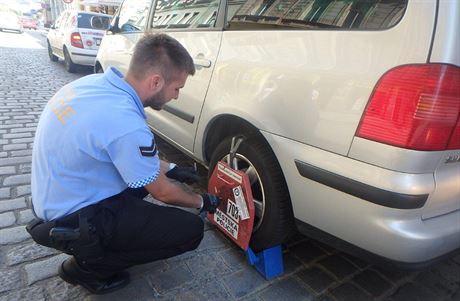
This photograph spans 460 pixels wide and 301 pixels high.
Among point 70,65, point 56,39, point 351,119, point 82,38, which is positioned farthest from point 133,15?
point 56,39

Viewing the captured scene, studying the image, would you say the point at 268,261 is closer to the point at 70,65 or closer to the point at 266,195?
the point at 266,195

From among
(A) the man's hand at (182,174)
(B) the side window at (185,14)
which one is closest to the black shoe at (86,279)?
(A) the man's hand at (182,174)

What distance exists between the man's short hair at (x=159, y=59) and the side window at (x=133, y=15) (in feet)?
6.54

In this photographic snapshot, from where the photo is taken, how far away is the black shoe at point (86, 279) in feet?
5.87

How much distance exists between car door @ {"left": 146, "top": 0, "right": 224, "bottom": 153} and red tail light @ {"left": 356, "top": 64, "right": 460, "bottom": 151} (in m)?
1.20

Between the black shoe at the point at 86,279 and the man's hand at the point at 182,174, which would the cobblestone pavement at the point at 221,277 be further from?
the man's hand at the point at 182,174

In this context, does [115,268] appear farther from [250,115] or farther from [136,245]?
[250,115]

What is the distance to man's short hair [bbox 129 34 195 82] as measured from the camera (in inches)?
66.3

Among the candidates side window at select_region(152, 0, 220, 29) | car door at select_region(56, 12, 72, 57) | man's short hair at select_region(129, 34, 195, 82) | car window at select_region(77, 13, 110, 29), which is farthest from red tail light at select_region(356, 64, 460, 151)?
car door at select_region(56, 12, 72, 57)

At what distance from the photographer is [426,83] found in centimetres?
130

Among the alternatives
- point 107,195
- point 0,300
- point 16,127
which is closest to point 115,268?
point 107,195

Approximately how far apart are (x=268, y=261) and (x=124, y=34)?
2924 mm

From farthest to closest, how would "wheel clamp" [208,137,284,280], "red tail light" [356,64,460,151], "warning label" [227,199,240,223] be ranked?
"warning label" [227,199,240,223] → "wheel clamp" [208,137,284,280] → "red tail light" [356,64,460,151]

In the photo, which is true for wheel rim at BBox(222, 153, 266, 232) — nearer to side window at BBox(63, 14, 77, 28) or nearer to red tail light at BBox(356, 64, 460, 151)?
red tail light at BBox(356, 64, 460, 151)
